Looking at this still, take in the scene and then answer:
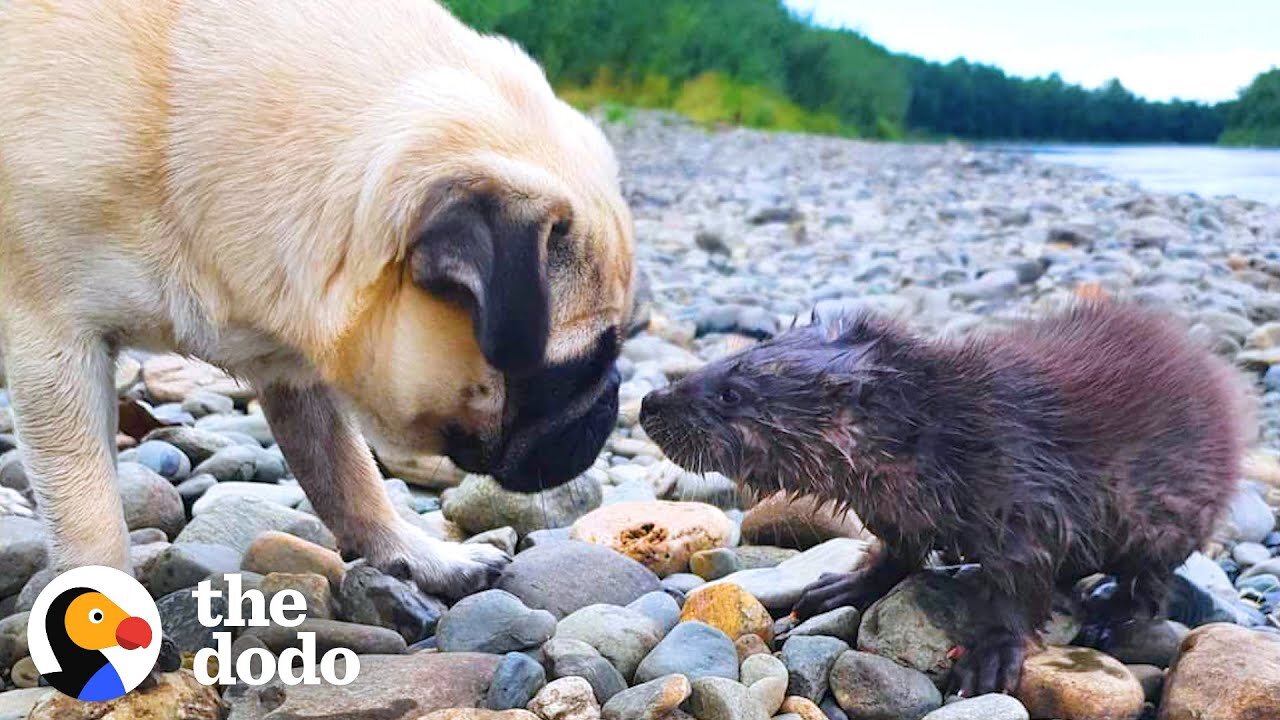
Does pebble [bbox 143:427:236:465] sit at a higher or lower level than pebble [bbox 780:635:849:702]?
lower

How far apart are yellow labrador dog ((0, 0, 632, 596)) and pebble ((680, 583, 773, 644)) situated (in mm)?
546

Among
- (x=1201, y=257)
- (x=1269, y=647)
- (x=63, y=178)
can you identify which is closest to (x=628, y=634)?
(x=1269, y=647)

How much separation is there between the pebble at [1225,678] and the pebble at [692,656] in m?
A: 1.08

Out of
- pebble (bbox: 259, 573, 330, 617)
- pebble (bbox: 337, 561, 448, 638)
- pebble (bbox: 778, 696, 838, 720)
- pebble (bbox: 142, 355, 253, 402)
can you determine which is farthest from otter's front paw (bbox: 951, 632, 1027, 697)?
pebble (bbox: 142, 355, 253, 402)

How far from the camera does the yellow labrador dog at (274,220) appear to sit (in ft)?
11.2

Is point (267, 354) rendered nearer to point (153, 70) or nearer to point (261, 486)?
point (153, 70)

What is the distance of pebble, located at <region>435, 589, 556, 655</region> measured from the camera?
12.1 feet

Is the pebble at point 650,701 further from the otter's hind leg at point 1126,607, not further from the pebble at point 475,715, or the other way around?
the otter's hind leg at point 1126,607

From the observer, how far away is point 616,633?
3.65 meters

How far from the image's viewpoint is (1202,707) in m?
3.35

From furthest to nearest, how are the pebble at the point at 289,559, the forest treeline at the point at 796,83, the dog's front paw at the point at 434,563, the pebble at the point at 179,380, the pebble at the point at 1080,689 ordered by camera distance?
the forest treeline at the point at 796,83, the pebble at the point at 179,380, the dog's front paw at the point at 434,563, the pebble at the point at 289,559, the pebble at the point at 1080,689

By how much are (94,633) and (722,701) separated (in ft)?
5.02

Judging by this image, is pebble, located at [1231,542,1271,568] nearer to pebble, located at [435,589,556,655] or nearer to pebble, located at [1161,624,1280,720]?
pebble, located at [1161,624,1280,720]

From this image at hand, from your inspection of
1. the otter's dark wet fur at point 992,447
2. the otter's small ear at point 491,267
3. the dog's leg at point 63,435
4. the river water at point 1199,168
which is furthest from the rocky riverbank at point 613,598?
the river water at point 1199,168
